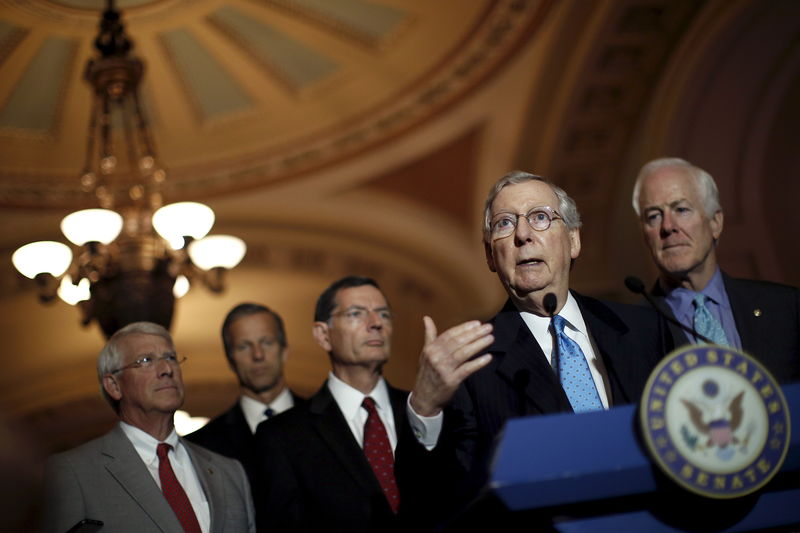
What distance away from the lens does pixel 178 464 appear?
3117 mm

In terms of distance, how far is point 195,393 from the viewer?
12141 millimetres

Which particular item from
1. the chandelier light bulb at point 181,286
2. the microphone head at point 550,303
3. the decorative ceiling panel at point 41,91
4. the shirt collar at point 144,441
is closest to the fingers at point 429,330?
the microphone head at point 550,303

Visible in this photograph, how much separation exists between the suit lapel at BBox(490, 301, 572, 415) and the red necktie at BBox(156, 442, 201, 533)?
1183 mm

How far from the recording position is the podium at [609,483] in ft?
5.50

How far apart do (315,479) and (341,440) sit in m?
0.16

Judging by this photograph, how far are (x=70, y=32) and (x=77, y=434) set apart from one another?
20.5ft

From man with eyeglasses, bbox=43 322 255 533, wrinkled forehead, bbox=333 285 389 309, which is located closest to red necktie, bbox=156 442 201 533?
man with eyeglasses, bbox=43 322 255 533

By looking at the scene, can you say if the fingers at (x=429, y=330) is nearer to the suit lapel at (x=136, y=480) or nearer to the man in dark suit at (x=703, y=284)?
the man in dark suit at (x=703, y=284)

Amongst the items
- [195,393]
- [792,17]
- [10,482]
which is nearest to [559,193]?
[10,482]

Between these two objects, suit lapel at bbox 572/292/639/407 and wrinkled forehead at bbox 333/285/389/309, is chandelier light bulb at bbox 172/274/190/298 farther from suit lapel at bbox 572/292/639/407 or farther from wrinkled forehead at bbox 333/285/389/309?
suit lapel at bbox 572/292/639/407

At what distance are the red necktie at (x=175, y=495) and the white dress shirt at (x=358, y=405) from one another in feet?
1.89

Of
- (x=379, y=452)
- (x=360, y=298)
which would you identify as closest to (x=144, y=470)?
(x=379, y=452)

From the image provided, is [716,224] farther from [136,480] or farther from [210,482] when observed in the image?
[136,480]

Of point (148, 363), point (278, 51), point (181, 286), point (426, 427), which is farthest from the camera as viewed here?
point (278, 51)
